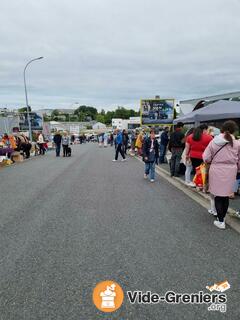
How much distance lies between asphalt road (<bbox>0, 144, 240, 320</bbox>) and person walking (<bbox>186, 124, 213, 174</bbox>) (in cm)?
122

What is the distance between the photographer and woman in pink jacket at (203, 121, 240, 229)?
4191mm

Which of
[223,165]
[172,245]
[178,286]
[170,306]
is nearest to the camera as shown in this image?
[170,306]

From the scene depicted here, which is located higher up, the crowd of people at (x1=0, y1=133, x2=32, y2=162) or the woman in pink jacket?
the woman in pink jacket

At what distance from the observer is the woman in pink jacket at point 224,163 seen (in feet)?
13.8

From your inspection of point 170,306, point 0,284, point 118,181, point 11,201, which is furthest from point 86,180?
point 170,306

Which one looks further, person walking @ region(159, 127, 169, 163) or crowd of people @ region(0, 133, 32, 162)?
crowd of people @ region(0, 133, 32, 162)

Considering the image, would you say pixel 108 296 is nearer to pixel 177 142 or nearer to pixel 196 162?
pixel 196 162

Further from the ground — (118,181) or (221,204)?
(221,204)

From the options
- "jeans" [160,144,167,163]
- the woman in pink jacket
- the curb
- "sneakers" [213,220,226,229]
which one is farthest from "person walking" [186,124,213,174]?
"jeans" [160,144,167,163]

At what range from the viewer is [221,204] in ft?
14.3

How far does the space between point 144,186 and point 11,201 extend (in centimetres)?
386

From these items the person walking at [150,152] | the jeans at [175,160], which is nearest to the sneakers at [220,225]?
the person walking at [150,152]

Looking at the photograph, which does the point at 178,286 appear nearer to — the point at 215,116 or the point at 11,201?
the point at 11,201

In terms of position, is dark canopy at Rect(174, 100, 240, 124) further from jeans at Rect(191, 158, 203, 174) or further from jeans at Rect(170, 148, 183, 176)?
jeans at Rect(191, 158, 203, 174)
